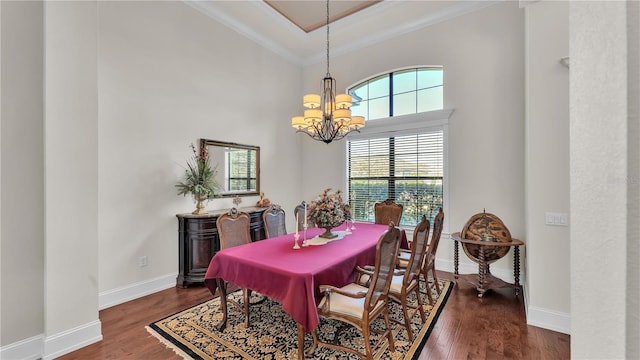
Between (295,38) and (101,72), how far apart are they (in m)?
3.26

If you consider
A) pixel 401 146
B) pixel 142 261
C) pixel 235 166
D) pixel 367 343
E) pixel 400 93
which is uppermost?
pixel 400 93

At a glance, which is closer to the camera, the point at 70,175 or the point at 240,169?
the point at 70,175

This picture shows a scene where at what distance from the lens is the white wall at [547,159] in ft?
8.79

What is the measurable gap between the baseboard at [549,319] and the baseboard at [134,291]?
14.1 feet

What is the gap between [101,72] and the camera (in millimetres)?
3273

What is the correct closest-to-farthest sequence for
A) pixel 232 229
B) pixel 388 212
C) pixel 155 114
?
pixel 232 229, pixel 155 114, pixel 388 212

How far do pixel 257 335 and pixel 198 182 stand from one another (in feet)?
7.25

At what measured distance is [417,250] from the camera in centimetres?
257

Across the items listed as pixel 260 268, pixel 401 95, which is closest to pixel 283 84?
pixel 401 95

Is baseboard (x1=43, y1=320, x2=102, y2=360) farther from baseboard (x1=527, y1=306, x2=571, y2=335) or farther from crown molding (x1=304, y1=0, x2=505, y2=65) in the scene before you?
crown molding (x1=304, y1=0, x2=505, y2=65)

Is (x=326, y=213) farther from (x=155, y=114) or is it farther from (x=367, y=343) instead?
(x=155, y=114)

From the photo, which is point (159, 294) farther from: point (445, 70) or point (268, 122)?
point (445, 70)

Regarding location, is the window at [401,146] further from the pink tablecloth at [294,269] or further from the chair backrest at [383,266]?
the chair backrest at [383,266]

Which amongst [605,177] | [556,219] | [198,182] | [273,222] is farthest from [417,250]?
[198,182]
